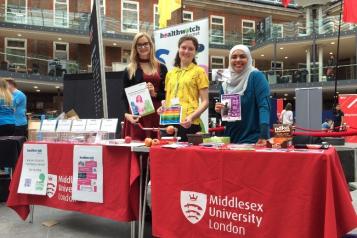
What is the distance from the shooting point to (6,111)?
652 cm

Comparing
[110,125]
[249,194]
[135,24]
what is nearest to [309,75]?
[135,24]

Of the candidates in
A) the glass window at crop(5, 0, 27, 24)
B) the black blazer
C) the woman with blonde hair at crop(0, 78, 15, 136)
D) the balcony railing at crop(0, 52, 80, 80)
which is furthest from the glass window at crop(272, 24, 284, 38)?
the black blazer

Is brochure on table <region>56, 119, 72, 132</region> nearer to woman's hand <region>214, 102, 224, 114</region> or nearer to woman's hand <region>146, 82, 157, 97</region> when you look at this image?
woman's hand <region>146, 82, 157, 97</region>

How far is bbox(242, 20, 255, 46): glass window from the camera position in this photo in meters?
33.7

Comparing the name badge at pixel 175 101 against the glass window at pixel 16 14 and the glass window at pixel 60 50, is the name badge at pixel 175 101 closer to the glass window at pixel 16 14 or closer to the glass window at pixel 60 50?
the glass window at pixel 16 14

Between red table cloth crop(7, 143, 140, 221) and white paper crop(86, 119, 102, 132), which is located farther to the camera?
white paper crop(86, 119, 102, 132)

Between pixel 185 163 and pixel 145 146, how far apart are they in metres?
0.51

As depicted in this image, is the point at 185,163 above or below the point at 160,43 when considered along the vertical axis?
below

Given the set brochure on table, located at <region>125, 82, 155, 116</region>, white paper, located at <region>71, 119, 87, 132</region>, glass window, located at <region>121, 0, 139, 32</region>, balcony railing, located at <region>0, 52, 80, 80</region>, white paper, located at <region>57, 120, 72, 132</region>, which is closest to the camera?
brochure on table, located at <region>125, 82, 155, 116</region>

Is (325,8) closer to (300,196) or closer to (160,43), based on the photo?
(160,43)

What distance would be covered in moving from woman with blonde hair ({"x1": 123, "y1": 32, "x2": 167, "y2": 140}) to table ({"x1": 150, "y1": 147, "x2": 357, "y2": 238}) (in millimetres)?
1158

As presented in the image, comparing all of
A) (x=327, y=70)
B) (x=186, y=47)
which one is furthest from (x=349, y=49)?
(x=186, y=47)

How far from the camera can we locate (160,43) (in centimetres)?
712

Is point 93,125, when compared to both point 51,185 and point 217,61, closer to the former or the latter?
point 51,185
